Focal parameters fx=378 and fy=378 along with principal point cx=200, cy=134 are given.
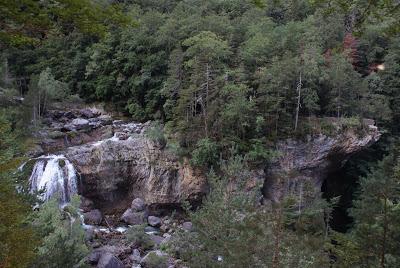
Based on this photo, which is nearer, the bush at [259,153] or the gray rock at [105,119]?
the bush at [259,153]

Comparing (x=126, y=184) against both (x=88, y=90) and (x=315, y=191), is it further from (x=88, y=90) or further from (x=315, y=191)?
(x=88, y=90)

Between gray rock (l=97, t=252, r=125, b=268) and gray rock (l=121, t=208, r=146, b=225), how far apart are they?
14.2ft

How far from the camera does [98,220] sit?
64.5ft

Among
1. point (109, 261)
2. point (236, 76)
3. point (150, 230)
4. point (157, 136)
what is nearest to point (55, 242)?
point (109, 261)

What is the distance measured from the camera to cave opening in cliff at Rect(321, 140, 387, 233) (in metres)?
25.0

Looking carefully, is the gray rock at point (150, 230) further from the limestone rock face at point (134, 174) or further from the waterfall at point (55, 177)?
the waterfall at point (55, 177)

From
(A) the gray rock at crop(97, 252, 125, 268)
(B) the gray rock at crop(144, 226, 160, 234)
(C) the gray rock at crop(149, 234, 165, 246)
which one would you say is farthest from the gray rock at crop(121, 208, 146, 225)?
(A) the gray rock at crop(97, 252, 125, 268)

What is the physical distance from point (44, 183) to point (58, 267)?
11.4m

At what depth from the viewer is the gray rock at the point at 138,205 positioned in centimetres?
2072

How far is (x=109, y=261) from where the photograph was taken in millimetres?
15188

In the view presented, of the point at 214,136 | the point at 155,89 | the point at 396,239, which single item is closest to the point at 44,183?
the point at 214,136

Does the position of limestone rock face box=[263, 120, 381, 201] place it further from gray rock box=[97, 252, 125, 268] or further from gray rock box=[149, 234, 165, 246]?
gray rock box=[97, 252, 125, 268]

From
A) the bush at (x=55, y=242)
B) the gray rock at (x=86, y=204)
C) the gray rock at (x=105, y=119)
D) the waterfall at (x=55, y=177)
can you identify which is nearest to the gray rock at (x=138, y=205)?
the gray rock at (x=86, y=204)

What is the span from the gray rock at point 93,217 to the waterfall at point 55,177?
4.45ft
